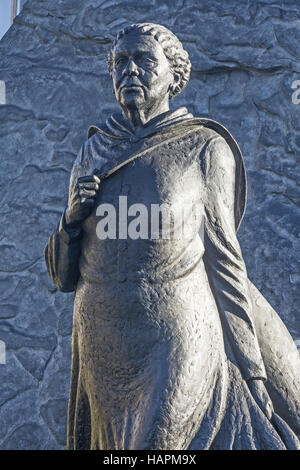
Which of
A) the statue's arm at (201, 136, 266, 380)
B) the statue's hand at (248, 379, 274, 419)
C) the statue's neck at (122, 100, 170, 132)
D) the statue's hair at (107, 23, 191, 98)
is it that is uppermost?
the statue's hair at (107, 23, 191, 98)

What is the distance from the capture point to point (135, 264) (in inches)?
97.7

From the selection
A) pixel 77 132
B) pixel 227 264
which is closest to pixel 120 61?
pixel 227 264

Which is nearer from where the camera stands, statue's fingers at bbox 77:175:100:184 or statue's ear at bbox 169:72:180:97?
statue's fingers at bbox 77:175:100:184

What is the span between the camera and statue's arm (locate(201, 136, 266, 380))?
250cm

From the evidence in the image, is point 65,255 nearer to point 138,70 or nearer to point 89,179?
point 89,179

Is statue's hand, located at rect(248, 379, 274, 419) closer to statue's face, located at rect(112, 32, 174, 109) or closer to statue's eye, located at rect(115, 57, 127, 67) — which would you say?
statue's face, located at rect(112, 32, 174, 109)

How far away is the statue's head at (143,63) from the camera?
2.67 metres

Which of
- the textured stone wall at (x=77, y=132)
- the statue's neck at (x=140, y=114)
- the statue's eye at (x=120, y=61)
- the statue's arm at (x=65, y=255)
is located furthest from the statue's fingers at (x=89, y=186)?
the textured stone wall at (x=77, y=132)

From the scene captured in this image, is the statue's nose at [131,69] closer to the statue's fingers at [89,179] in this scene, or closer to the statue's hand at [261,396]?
the statue's fingers at [89,179]

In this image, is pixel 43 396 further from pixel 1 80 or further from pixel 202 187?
pixel 202 187

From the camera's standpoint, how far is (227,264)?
2.58 metres

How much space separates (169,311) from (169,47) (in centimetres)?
81

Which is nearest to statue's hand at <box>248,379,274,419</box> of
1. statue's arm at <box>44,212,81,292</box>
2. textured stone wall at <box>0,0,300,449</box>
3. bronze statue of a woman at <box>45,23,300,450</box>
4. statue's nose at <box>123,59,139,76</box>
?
bronze statue of a woman at <box>45,23,300,450</box>
